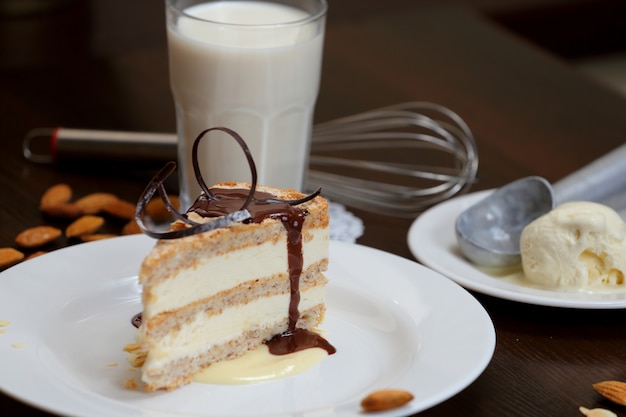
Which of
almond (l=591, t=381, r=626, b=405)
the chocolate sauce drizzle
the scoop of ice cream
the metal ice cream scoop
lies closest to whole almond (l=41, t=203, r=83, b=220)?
the chocolate sauce drizzle

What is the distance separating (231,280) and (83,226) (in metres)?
0.47

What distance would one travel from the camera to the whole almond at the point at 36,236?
5.17ft

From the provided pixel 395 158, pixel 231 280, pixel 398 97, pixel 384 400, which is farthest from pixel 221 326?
pixel 398 97

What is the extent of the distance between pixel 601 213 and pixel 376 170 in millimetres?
586

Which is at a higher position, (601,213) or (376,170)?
(601,213)

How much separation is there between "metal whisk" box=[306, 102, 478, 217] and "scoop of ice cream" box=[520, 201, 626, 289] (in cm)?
37

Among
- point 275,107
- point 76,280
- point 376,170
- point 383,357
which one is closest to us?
point 383,357

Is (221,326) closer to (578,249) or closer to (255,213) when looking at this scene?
(255,213)

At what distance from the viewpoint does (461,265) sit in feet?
5.01

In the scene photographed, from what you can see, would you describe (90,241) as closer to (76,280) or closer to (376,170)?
(76,280)

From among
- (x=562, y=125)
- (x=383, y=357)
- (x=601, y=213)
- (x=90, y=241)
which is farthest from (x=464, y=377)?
(x=562, y=125)

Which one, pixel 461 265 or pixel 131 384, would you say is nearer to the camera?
pixel 131 384

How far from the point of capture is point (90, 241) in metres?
1.55

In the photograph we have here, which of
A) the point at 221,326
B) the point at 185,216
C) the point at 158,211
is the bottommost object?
the point at 158,211
